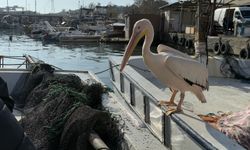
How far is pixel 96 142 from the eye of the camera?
404cm

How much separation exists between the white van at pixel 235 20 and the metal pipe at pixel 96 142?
77.9ft

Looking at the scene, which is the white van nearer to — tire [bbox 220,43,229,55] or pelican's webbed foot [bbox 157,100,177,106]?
tire [bbox 220,43,229,55]

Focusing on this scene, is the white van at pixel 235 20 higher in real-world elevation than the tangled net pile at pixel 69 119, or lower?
higher

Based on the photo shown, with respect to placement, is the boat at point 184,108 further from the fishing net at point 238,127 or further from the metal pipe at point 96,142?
the metal pipe at point 96,142

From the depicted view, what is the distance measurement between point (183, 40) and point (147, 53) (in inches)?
1360

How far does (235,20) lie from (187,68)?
27090 mm

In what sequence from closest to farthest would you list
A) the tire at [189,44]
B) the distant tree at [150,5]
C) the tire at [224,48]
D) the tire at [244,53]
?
the tire at [244,53] → the tire at [224,48] → the tire at [189,44] → the distant tree at [150,5]

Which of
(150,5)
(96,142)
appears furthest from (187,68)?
(150,5)

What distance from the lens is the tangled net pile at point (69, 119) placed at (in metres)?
4.30

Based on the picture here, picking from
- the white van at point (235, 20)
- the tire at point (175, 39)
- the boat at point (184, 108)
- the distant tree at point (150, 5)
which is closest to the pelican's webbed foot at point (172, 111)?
the boat at point (184, 108)

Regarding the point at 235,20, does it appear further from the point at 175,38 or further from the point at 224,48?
the point at 175,38

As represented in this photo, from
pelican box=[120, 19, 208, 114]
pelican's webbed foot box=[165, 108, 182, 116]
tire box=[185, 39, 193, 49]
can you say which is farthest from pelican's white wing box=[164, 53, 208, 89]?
tire box=[185, 39, 193, 49]

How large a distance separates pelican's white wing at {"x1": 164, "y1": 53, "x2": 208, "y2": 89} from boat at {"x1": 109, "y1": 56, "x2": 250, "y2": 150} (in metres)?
0.33

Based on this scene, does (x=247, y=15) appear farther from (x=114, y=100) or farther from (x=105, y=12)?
(x=105, y=12)
